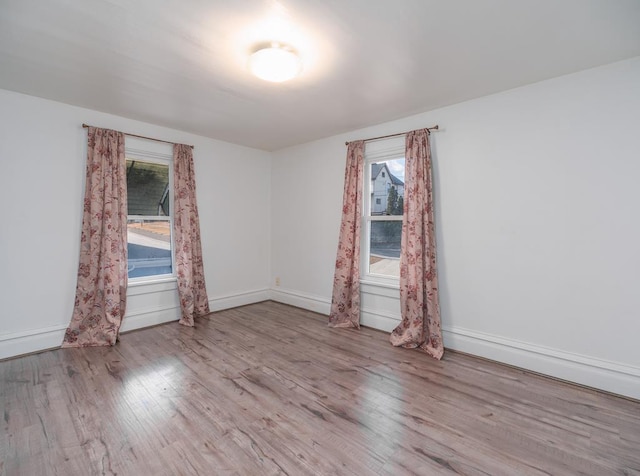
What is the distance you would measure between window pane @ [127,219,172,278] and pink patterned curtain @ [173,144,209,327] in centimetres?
21

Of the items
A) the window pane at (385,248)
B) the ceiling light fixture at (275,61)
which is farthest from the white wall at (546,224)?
the ceiling light fixture at (275,61)

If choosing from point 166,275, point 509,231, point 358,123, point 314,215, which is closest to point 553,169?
point 509,231

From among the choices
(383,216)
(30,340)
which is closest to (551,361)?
(383,216)

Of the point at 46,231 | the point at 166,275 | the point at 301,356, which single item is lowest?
the point at 301,356

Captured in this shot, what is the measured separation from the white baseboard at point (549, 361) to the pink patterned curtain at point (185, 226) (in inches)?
102

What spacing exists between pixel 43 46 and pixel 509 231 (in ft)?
12.9

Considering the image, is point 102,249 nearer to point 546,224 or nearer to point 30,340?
point 30,340

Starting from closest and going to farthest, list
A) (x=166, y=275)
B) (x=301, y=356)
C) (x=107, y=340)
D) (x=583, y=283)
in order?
(x=583, y=283) < (x=301, y=356) < (x=107, y=340) < (x=166, y=275)

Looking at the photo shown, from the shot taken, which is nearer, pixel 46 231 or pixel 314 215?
pixel 46 231

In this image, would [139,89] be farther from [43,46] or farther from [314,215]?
[314,215]

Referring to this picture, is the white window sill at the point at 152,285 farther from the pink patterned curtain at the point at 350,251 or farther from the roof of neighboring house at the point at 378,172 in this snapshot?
the roof of neighboring house at the point at 378,172

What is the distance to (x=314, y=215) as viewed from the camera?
4.39m

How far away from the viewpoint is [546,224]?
8.39 ft

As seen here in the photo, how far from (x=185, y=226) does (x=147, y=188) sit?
26.6 inches
